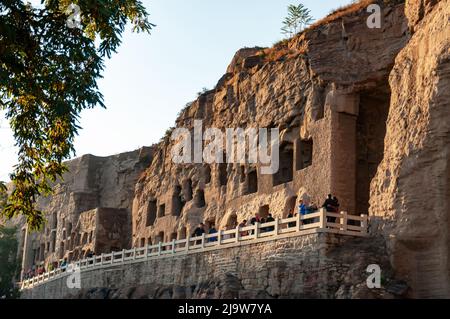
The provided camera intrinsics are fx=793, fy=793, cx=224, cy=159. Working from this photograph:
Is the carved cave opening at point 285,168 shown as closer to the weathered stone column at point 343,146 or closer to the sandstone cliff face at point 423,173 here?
the weathered stone column at point 343,146

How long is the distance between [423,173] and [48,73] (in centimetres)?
1207

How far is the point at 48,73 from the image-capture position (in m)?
18.6

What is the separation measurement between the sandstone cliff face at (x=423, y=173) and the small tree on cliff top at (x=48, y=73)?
10123mm

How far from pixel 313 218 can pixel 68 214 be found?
38.6m

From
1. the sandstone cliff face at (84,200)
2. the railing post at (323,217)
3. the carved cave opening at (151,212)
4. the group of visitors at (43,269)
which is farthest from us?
the sandstone cliff face at (84,200)

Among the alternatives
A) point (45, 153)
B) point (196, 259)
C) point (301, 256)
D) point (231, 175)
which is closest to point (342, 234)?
point (301, 256)

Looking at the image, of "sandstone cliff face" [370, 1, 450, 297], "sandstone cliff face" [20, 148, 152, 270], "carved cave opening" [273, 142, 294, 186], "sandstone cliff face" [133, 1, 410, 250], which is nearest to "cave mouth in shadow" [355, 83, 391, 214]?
"sandstone cliff face" [133, 1, 410, 250]

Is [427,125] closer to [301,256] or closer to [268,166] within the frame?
[301,256]

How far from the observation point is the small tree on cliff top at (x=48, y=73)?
59.0ft

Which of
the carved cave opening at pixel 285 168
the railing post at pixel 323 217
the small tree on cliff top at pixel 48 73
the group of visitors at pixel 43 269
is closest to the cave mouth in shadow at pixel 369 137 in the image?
the carved cave opening at pixel 285 168

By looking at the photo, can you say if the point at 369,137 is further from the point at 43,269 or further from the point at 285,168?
the point at 43,269

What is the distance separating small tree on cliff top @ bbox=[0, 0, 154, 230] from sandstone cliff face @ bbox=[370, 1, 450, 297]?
10123mm

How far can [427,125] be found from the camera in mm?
24453

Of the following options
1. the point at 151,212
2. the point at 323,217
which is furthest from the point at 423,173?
the point at 151,212
